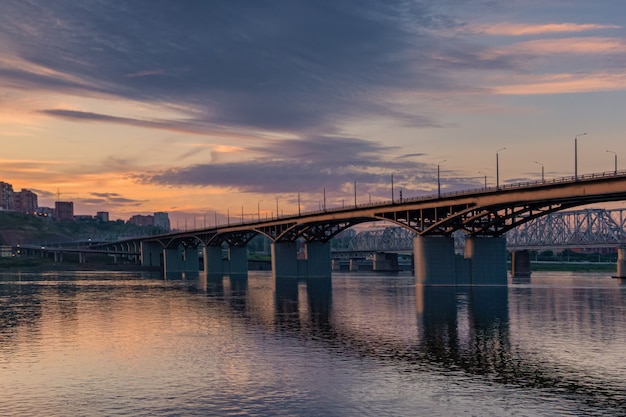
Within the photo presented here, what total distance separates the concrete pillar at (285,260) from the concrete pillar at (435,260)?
5627cm

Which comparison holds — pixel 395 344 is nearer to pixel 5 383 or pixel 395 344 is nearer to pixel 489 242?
pixel 5 383

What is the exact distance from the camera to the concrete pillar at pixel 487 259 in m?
114

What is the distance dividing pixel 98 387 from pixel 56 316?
3875 cm

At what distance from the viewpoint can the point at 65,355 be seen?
45.0m

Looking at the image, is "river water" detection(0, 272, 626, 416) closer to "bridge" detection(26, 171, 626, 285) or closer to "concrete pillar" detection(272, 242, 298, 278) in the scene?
"bridge" detection(26, 171, 626, 285)

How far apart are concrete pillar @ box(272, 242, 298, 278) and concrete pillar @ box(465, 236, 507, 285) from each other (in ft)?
200

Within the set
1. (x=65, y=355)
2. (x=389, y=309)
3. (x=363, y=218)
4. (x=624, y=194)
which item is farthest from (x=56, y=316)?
(x=363, y=218)

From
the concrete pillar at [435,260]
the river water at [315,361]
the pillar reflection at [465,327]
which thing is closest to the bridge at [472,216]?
the concrete pillar at [435,260]

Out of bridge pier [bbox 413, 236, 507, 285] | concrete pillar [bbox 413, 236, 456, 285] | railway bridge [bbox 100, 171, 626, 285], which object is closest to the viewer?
railway bridge [bbox 100, 171, 626, 285]

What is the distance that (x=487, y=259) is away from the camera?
379ft

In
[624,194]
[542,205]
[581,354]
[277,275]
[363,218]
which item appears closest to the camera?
[581,354]

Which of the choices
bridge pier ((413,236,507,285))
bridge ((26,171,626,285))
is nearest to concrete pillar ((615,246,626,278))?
bridge ((26,171,626,285))

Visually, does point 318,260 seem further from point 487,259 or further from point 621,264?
point 621,264

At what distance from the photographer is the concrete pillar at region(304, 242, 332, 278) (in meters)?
167
